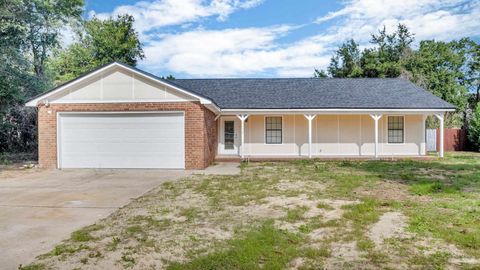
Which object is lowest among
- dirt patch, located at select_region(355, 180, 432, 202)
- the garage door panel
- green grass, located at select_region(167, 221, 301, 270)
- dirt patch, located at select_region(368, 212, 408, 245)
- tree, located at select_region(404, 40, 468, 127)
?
green grass, located at select_region(167, 221, 301, 270)

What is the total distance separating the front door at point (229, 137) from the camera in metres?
18.0

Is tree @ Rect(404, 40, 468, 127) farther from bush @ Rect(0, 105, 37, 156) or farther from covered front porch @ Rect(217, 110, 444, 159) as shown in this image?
bush @ Rect(0, 105, 37, 156)

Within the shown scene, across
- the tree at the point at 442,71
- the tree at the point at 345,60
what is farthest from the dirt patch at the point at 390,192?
the tree at the point at 345,60

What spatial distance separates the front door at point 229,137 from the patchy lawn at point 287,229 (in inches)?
327

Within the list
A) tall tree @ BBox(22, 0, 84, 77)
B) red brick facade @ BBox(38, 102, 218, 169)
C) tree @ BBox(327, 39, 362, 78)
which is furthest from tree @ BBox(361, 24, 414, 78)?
tall tree @ BBox(22, 0, 84, 77)

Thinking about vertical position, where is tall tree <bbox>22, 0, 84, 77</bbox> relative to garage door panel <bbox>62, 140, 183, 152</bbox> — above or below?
above

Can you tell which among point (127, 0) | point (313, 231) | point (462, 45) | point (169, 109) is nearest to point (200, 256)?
point (313, 231)

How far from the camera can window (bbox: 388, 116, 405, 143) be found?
17812mm

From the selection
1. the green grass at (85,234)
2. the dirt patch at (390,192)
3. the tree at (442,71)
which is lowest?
the green grass at (85,234)

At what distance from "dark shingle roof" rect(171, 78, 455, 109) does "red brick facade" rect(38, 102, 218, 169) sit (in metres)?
2.67

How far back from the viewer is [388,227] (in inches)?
215

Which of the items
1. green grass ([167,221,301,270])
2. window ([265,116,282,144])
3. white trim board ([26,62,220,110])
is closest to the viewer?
green grass ([167,221,301,270])

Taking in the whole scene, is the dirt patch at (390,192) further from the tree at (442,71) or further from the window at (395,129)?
the tree at (442,71)

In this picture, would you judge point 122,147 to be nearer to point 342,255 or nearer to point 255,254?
point 255,254
